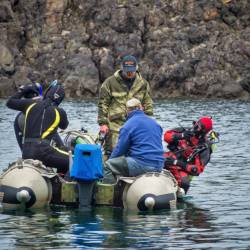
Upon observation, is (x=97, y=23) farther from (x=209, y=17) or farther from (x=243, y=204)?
(x=243, y=204)

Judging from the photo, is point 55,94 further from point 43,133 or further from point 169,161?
point 169,161

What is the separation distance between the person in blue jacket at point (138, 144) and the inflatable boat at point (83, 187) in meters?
0.26

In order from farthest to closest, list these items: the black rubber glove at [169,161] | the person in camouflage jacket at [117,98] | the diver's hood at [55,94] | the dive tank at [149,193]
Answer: the person in camouflage jacket at [117,98]
the black rubber glove at [169,161]
the diver's hood at [55,94]
the dive tank at [149,193]

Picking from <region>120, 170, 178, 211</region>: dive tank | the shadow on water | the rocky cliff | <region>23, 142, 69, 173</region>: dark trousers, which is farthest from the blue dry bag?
the rocky cliff

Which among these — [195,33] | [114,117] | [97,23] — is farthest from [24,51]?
[114,117]

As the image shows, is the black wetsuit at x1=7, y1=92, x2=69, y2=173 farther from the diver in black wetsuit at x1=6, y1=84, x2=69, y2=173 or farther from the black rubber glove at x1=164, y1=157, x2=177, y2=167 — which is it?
the black rubber glove at x1=164, y1=157, x2=177, y2=167

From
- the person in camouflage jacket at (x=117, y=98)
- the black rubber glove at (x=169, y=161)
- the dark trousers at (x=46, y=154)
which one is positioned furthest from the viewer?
the person in camouflage jacket at (x=117, y=98)

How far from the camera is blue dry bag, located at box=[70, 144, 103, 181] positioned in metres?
16.2

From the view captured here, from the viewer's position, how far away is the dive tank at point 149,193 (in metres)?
16.2

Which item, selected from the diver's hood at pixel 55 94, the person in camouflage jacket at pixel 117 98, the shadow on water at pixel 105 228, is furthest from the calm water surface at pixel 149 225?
the diver's hood at pixel 55 94

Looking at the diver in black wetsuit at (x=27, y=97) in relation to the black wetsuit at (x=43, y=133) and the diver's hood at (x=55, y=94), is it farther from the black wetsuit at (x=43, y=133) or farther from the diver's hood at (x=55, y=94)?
the black wetsuit at (x=43, y=133)

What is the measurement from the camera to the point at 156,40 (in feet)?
358

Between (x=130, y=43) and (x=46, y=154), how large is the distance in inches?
3624

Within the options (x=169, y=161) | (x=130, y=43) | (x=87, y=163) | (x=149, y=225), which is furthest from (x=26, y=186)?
(x=130, y=43)
